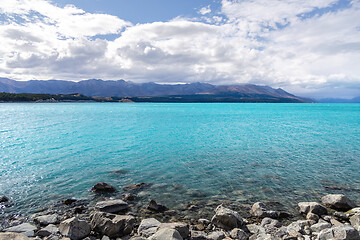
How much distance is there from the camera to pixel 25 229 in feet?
35.8

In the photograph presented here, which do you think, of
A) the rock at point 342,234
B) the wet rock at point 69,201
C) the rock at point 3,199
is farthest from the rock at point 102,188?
the rock at point 342,234

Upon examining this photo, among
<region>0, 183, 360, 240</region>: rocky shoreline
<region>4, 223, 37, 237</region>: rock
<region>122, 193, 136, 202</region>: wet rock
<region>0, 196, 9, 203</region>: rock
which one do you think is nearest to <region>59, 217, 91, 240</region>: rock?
<region>0, 183, 360, 240</region>: rocky shoreline

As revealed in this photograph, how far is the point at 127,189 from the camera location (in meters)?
16.9

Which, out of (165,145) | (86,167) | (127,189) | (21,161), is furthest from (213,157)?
(21,161)

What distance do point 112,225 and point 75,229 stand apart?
1669mm

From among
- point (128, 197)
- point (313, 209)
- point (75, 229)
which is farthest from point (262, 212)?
point (75, 229)

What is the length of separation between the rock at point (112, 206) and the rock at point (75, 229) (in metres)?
2.48

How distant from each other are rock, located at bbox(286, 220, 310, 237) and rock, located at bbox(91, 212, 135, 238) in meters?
8.00

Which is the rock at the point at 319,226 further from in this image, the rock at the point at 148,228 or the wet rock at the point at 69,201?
the wet rock at the point at 69,201

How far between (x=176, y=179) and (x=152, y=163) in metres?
5.75

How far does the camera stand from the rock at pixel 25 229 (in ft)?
34.7

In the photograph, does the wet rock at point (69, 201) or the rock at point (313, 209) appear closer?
the rock at point (313, 209)

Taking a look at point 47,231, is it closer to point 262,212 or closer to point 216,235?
point 216,235

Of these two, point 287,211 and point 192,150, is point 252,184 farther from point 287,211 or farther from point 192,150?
point 192,150
